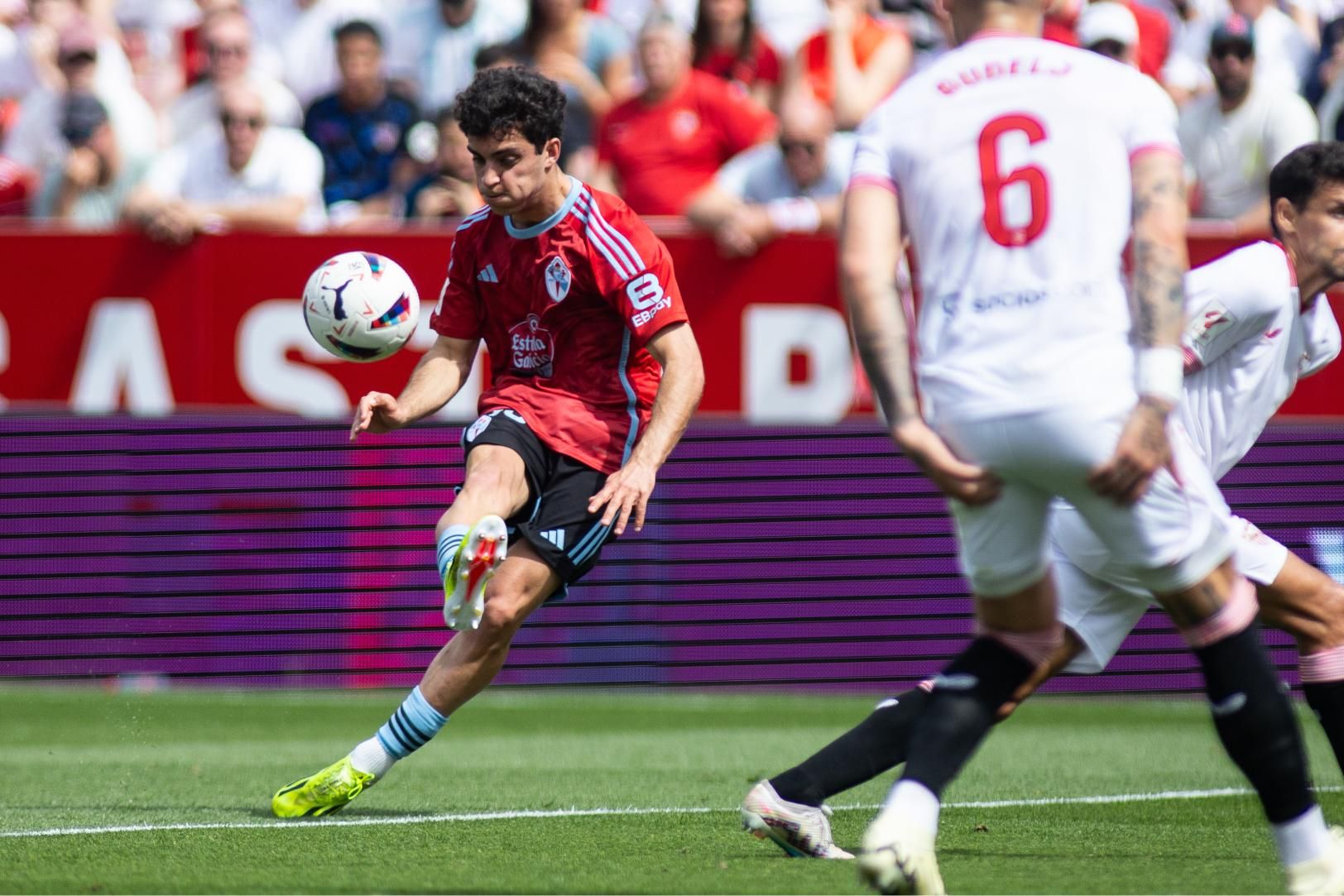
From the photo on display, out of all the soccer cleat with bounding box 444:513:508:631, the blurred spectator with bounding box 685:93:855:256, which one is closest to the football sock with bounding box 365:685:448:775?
the soccer cleat with bounding box 444:513:508:631

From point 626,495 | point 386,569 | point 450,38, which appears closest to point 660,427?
point 626,495

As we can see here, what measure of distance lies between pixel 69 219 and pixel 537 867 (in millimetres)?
8306

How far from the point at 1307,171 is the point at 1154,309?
1.87m

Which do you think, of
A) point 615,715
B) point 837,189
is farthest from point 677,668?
point 837,189

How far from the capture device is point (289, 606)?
37.2 ft

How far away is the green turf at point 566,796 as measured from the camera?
17.4 ft

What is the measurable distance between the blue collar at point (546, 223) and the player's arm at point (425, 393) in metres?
0.44

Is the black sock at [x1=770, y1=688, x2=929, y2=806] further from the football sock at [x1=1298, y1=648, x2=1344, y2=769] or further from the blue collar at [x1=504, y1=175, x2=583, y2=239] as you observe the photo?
the blue collar at [x1=504, y1=175, x2=583, y2=239]

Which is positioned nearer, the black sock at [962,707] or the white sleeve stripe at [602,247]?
the black sock at [962,707]

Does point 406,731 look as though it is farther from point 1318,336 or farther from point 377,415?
point 1318,336

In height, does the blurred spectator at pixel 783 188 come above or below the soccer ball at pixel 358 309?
below

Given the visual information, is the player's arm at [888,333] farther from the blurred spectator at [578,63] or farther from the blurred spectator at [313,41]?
the blurred spectator at [313,41]

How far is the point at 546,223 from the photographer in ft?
21.9

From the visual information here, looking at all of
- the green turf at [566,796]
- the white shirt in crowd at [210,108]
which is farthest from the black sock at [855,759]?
the white shirt in crowd at [210,108]
